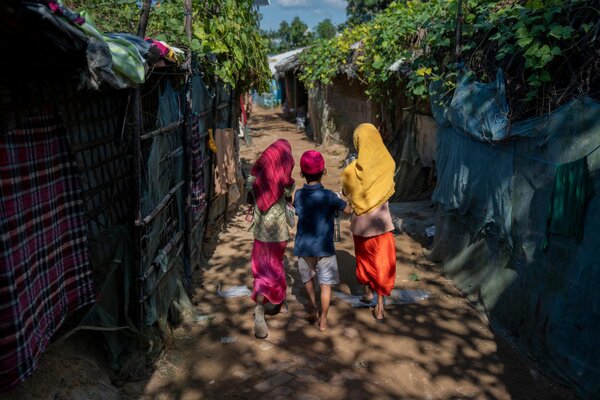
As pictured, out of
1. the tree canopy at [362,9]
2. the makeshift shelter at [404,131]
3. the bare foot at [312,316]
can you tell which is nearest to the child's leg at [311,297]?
the bare foot at [312,316]

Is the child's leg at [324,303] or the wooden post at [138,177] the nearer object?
the wooden post at [138,177]

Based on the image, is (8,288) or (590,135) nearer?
(8,288)

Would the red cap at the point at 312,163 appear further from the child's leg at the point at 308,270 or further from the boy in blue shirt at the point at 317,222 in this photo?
the child's leg at the point at 308,270

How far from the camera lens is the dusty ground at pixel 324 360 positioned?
358cm

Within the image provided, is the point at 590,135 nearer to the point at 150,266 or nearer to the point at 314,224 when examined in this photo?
the point at 314,224

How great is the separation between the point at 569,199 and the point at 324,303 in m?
2.12

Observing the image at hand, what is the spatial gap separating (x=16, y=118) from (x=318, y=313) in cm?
343

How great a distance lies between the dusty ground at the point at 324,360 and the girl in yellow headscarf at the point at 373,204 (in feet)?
1.46

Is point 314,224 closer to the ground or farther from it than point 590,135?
closer to the ground

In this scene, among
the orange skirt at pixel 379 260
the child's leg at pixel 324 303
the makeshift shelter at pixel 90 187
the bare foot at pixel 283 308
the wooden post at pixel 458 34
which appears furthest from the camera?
the wooden post at pixel 458 34

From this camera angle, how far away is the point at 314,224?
460 centimetres

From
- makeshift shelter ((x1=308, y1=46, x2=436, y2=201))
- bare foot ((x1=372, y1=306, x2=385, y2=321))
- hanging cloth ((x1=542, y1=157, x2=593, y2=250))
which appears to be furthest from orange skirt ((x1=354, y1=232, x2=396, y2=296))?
makeshift shelter ((x1=308, y1=46, x2=436, y2=201))

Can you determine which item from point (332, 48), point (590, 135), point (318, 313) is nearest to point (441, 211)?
point (318, 313)

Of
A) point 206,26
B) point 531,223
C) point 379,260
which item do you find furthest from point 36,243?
point 206,26
